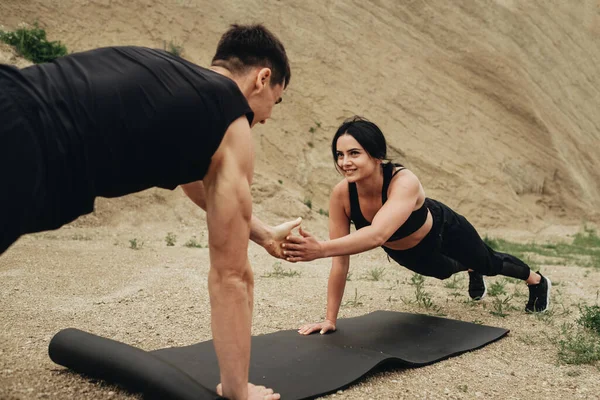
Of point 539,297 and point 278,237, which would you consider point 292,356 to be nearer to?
point 278,237

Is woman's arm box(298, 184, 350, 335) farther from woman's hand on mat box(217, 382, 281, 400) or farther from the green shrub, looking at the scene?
the green shrub

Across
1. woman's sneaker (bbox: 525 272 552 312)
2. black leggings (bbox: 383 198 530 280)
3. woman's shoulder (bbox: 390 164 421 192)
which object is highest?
woman's shoulder (bbox: 390 164 421 192)

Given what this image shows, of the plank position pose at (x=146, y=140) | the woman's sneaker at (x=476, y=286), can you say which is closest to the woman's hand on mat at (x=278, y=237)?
the plank position pose at (x=146, y=140)

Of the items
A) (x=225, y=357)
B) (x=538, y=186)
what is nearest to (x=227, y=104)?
(x=225, y=357)

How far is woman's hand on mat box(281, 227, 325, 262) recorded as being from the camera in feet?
10.2

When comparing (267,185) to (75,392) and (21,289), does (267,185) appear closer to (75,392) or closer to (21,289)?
(21,289)

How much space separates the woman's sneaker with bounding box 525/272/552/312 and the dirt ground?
18 centimetres

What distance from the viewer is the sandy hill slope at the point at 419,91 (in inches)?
491

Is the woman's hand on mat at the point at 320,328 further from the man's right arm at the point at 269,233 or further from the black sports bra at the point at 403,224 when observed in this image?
the man's right arm at the point at 269,233

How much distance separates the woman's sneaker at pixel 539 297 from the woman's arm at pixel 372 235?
1768 millimetres

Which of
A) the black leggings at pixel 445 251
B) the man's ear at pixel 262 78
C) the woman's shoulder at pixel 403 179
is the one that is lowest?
the black leggings at pixel 445 251

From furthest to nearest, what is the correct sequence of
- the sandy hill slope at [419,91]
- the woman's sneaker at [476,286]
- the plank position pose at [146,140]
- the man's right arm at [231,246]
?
the sandy hill slope at [419,91] < the woman's sneaker at [476,286] < the man's right arm at [231,246] < the plank position pose at [146,140]

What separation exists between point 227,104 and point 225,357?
40.7 inches

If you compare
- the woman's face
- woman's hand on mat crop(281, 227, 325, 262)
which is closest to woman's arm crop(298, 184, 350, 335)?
the woman's face
